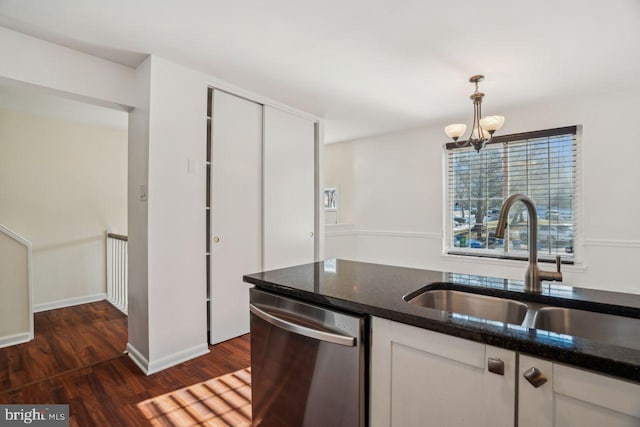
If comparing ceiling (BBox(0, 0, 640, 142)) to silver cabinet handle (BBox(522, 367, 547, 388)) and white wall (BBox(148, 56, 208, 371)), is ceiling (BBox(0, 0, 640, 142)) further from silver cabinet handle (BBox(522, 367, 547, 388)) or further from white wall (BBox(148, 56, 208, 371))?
silver cabinet handle (BBox(522, 367, 547, 388))

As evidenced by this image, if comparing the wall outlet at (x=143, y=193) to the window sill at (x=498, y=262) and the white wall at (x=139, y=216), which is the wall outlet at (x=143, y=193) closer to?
the white wall at (x=139, y=216)

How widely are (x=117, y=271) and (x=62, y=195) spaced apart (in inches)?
45.7

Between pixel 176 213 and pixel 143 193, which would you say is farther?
pixel 176 213

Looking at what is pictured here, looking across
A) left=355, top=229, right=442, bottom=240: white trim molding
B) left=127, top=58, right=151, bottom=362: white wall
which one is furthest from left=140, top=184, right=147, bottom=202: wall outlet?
left=355, top=229, right=442, bottom=240: white trim molding

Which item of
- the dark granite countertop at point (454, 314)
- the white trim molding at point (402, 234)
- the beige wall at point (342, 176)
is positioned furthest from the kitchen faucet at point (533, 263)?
the beige wall at point (342, 176)

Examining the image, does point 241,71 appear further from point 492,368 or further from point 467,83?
point 492,368

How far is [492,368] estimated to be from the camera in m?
0.80

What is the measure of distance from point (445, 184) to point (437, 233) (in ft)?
2.22

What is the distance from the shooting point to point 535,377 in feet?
2.43

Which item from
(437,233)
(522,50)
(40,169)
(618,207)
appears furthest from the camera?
(437,233)

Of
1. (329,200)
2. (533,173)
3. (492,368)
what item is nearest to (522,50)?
(533,173)

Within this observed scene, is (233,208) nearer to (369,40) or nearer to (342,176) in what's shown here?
(369,40)

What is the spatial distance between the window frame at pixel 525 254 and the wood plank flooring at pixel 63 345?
3.89 m

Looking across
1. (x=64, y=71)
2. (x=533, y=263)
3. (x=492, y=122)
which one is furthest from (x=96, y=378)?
(x=492, y=122)
